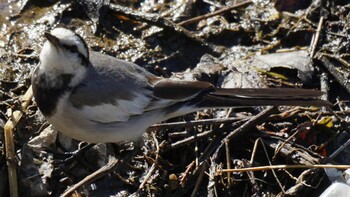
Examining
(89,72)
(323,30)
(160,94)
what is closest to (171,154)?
(160,94)

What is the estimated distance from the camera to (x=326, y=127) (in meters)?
6.96

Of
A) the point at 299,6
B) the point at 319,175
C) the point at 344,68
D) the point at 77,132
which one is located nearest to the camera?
the point at 77,132

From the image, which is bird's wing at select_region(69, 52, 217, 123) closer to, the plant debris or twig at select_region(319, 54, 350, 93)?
the plant debris

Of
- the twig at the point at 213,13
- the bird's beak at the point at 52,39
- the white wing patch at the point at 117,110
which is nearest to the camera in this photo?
the bird's beak at the point at 52,39

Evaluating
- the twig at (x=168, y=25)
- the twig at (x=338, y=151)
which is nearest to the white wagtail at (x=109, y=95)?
the twig at (x=338, y=151)

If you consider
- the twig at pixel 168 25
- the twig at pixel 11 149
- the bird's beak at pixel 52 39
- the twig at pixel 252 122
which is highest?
the bird's beak at pixel 52 39

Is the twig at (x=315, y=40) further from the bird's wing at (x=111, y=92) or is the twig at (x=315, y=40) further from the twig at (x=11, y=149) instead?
the twig at (x=11, y=149)

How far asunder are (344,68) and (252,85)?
2.99 feet

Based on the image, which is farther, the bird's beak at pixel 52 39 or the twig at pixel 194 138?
the twig at pixel 194 138

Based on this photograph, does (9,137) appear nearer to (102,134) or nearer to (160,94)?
(102,134)

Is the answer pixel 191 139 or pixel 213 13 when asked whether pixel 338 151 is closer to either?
pixel 191 139

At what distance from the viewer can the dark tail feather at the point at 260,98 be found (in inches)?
255

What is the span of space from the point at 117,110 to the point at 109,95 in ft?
0.43

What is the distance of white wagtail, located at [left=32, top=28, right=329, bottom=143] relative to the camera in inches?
235
